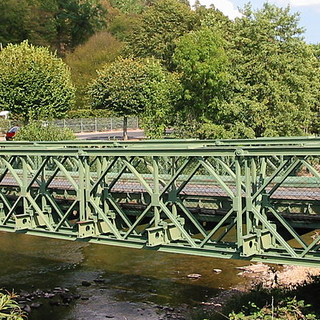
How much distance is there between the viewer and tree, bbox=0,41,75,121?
4153 centimetres

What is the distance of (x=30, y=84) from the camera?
137 feet

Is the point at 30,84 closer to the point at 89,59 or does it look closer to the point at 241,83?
the point at 241,83

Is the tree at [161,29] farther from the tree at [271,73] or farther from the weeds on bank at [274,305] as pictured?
the weeds on bank at [274,305]

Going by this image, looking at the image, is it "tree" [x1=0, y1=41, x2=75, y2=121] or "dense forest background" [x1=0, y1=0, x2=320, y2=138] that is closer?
"dense forest background" [x1=0, y1=0, x2=320, y2=138]

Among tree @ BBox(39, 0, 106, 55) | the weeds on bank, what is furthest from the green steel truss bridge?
tree @ BBox(39, 0, 106, 55)

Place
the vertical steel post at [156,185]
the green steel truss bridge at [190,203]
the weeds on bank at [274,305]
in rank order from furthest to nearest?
1. the weeds on bank at [274,305]
2. the vertical steel post at [156,185]
3. the green steel truss bridge at [190,203]

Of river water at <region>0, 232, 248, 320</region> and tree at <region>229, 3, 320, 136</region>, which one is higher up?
tree at <region>229, 3, 320, 136</region>

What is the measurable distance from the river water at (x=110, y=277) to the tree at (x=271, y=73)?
9.78 metres

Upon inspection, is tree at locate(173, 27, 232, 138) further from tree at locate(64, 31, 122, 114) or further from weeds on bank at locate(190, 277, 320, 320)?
tree at locate(64, 31, 122, 114)

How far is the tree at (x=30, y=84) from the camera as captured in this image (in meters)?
41.5

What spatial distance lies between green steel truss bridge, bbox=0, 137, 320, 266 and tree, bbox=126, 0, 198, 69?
52.1 m

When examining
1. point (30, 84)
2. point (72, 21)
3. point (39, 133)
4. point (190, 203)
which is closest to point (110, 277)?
point (190, 203)

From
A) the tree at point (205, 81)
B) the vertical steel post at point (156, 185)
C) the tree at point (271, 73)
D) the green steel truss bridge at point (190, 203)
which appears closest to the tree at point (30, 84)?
the tree at point (205, 81)

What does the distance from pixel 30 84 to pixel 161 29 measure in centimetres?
2747
